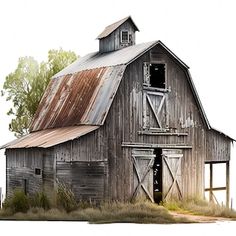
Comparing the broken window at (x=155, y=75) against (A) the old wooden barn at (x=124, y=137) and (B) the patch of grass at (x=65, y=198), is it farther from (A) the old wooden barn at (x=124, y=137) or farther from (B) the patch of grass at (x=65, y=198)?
(B) the patch of grass at (x=65, y=198)

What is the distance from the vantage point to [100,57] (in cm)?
3769

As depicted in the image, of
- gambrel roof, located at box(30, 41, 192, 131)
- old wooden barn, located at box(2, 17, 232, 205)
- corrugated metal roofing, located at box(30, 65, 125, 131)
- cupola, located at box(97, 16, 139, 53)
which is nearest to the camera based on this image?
old wooden barn, located at box(2, 17, 232, 205)

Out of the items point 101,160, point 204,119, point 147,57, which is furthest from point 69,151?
point 204,119

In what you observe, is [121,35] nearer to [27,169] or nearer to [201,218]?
[27,169]

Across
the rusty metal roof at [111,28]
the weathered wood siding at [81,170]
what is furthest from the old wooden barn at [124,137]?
the rusty metal roof at [111,28]

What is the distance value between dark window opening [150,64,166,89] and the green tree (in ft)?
40.3

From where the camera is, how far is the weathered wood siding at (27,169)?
102ft

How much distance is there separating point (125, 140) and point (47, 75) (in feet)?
54.3

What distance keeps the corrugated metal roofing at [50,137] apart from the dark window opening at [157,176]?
16.9ft

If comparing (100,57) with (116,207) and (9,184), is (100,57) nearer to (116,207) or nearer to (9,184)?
(9,184)

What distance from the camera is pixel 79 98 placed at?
34.6 metres

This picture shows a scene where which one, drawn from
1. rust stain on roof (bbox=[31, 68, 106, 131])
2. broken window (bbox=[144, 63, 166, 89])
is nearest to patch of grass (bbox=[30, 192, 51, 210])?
rust stain on roof (bbox=[31, 68, 106, 131])

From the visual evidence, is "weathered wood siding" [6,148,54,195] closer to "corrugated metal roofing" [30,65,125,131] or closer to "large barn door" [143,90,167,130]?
"corrugated metal roofing" [30,65,125,131]

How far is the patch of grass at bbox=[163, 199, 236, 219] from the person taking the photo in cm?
3045
